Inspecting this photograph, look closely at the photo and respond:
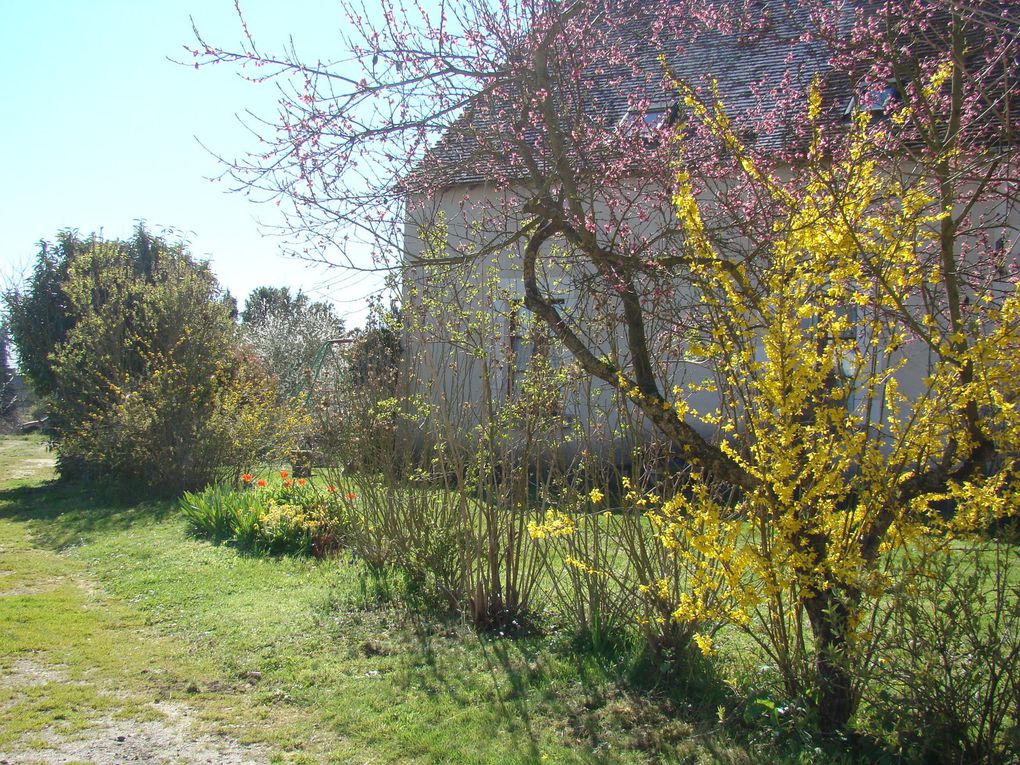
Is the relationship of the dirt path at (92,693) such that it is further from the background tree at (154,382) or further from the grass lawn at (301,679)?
the background tree at (154,382)

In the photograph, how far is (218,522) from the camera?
31.5ft

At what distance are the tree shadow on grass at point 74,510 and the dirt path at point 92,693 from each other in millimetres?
3010

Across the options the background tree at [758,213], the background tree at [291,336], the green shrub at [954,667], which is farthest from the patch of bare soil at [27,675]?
the background tree at [291,336]

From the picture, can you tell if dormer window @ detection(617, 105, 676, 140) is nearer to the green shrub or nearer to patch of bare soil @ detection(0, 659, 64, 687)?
the green shrub

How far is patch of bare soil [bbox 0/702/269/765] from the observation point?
4113 millimetres

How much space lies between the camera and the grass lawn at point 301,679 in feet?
13.9

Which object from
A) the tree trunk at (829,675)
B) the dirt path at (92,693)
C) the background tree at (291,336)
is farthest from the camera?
the background tree at (291,336)

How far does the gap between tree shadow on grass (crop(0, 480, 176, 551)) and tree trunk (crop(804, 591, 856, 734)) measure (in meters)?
8.95

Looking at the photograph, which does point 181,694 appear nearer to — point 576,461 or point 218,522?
point 576,461

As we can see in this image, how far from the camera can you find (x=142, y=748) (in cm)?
426

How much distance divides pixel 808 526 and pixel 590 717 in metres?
1.61

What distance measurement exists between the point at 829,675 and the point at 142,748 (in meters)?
3.38

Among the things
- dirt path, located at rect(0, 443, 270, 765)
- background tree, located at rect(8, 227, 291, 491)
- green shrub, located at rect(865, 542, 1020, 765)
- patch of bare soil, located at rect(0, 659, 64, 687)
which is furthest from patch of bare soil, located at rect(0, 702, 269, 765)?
background tree, located at rect(8, 227, 291, 491)

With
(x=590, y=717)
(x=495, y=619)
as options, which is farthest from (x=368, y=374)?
(x=590, y=717)
